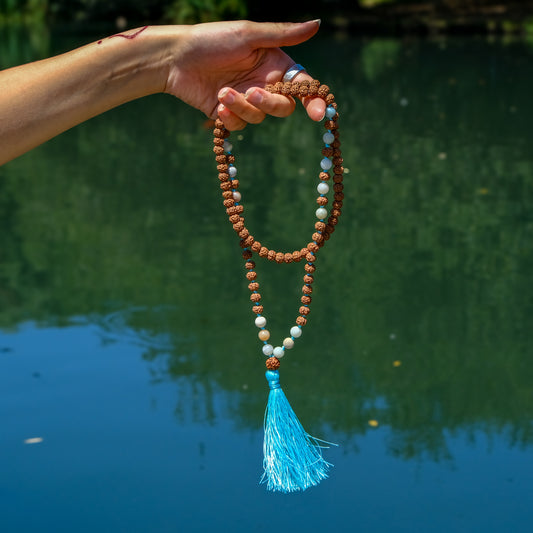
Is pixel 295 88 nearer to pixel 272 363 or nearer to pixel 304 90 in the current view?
pixel 304 90

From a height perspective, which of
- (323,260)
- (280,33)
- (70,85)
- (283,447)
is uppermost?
(280,33)

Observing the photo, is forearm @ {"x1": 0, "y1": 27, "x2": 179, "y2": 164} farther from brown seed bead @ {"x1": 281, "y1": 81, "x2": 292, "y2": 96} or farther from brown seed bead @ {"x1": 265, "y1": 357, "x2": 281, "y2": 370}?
brown seed bead @ {"x1": 265, "y1": 357, "x2": 281, "y2": 370}

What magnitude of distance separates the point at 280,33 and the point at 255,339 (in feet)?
8.70

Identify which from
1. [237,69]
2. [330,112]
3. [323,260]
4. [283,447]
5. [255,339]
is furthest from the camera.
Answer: [323,260]

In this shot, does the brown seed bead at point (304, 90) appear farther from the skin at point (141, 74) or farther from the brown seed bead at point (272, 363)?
the brown seed bead at point (272, 363)

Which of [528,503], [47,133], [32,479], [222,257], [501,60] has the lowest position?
[528,503]

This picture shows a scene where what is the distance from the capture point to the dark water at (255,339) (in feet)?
11.8

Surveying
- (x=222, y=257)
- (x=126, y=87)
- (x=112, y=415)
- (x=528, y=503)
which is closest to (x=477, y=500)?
(x=528, y=503)

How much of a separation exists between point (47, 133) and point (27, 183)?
542 cm

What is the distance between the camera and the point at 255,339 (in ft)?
16.1

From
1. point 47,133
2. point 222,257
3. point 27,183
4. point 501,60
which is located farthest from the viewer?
point 501,60

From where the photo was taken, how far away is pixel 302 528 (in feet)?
11.2

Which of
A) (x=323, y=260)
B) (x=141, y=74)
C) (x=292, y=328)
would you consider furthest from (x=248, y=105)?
(x=323, y=260)

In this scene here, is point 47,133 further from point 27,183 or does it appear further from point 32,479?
point 27,183
